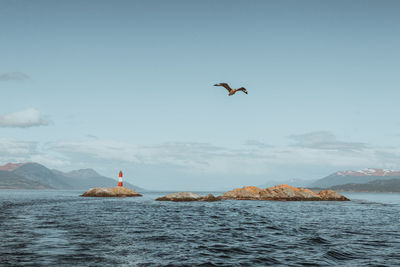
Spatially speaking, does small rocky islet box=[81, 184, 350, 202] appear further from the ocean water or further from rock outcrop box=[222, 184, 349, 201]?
the ocean water

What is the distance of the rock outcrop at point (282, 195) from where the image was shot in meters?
78.4

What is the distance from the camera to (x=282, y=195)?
78625mm

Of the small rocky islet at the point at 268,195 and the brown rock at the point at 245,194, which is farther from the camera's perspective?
the brown rock at the point at 245,194

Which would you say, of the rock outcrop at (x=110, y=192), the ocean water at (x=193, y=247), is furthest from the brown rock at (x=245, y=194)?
the ocean water at (x=193, y=247)

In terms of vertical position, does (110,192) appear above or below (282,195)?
above

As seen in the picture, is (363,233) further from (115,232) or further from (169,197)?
(169,197)

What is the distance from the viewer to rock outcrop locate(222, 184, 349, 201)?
257 feet

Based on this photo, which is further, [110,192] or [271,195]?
[110,192]

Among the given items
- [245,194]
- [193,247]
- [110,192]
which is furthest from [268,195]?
[193,247]

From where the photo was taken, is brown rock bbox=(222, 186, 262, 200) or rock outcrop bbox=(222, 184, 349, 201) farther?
brown rock bbox=(222, 186, 262, 200)

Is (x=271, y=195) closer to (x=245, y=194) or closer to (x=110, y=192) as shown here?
(x=245, y=194)

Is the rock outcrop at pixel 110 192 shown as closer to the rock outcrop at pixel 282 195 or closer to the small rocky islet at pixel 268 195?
the small rocky islet at pixel 268 195

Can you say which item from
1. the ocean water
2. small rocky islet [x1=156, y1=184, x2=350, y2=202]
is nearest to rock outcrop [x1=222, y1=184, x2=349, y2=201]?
small rocky islet [x1=156, y1=184, x2=350, y2=202]

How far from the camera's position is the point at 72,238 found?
18031 millimetres
